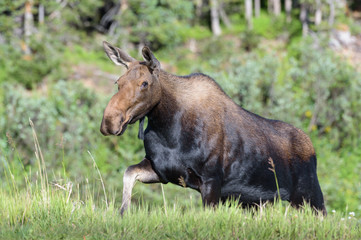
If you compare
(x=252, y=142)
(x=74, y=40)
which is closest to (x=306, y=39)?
(x=74, y=40)

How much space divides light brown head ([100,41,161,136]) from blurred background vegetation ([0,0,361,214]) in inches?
37.1

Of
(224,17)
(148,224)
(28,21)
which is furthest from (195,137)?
(224,17)

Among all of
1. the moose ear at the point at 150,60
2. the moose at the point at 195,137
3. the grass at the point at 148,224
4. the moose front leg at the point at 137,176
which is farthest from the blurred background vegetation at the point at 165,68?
the moose ear at the point at 150,60

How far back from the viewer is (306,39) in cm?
3100

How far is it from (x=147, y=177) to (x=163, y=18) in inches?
1072

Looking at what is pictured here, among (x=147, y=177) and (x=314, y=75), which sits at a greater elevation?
(x=147, y=177)

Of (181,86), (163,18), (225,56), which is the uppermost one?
(181,86)

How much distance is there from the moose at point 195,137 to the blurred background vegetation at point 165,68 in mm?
389

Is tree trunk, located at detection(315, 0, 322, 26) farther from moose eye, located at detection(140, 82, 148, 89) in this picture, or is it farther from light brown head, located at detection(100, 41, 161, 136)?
moose eye, located at detection(140, 82, 148, 89)

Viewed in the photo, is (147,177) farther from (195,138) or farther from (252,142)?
(252,142)

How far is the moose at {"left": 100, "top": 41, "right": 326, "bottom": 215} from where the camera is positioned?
223 inches

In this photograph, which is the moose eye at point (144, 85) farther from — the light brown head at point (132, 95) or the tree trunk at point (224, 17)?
the tree trunk at point (224, 17)

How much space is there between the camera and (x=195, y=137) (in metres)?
5.95

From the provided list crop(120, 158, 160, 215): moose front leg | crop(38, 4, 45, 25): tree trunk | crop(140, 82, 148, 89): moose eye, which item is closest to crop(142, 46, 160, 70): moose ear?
crop(140, 82, 148, 89): moose eye
